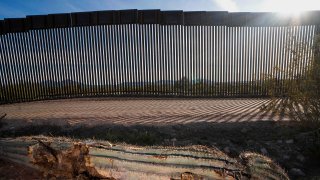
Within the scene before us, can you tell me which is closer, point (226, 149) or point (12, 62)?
point (226, 149)

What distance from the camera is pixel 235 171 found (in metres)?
2.46

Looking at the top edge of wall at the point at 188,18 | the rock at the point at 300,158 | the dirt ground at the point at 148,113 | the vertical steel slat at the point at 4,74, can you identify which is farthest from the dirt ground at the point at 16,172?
the vertical steel slat at the point at 4,74

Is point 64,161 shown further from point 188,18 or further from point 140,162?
point 188,18

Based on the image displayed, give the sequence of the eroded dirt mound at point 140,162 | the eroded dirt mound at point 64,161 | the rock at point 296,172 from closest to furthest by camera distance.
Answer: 1. the eroded dirt mound at point 140,162
2. the eroded dirt mound at point 64,161
3. the rock at point 296,172

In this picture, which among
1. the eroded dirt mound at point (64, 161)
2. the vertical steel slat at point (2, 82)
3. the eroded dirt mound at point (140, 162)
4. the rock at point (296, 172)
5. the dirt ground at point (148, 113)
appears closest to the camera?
the eroded dirt mound at point (140, 162)

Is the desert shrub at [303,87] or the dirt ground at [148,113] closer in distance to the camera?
the desert shrub at [303,87]

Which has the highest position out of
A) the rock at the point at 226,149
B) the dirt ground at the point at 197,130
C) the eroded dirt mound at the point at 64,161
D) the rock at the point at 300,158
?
the eroded dirt mound at the point at 64,161

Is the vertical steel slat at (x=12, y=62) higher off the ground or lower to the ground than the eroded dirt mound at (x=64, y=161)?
higher

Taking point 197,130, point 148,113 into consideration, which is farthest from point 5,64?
point 197,130

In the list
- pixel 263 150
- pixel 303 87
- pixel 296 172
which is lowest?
pixel 296 172

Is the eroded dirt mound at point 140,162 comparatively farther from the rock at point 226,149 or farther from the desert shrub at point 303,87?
the desert shrub at point 303,87

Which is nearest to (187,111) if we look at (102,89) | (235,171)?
(102,89)

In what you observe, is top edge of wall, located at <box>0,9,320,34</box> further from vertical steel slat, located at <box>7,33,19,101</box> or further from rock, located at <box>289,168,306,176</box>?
rock, located at <box>289,168,306,176</box>

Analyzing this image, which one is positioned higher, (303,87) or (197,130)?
(303,87)
